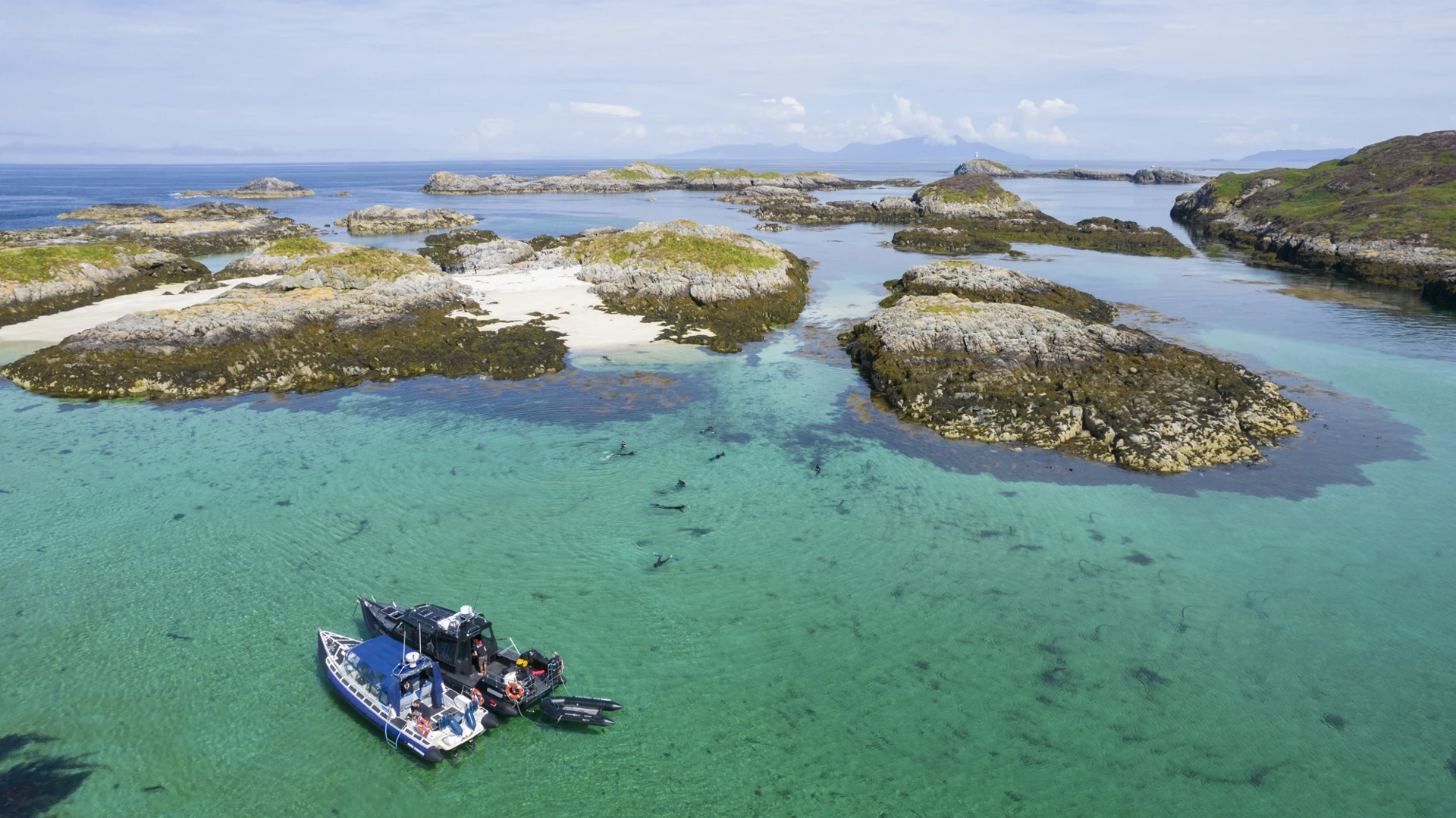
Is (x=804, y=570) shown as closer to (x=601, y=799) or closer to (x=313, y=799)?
(x=601, y=799)

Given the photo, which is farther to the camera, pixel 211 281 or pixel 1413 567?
pixel 211 281

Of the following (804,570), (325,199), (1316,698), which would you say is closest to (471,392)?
(804,570)

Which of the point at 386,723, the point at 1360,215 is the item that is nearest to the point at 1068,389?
the point at 386,723

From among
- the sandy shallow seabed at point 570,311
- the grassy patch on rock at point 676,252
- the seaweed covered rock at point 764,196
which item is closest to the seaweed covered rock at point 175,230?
the sandy shallow seabed at point 570,311

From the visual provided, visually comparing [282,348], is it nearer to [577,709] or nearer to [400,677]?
[400,677]

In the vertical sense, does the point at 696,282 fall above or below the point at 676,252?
below

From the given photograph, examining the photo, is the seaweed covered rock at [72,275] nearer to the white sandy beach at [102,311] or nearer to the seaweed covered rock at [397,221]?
the white sandy beach at [102,311]

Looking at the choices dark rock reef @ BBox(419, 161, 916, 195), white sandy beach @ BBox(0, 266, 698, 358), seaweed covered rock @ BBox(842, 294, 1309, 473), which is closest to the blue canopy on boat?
seaweed covered rock @ BBox(842, 294, 1309, 473)
